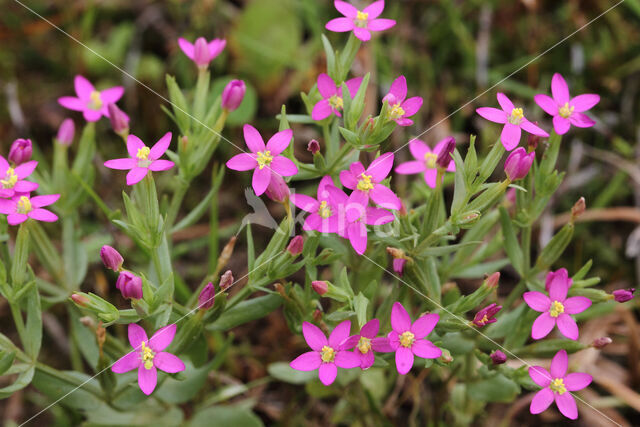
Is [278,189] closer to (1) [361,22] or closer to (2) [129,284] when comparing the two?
(2) [129,284]

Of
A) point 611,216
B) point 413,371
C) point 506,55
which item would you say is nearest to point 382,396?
point 413,371

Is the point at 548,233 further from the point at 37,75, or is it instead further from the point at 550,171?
the point at 37,75

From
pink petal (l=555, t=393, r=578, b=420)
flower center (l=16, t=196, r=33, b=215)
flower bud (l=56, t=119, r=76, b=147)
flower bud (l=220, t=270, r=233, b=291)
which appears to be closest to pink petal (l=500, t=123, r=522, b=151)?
pink petal (l=555, t=393, r=578, b=420)

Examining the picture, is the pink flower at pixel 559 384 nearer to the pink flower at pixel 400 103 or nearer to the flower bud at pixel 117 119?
the pink flower at pixel 400 103

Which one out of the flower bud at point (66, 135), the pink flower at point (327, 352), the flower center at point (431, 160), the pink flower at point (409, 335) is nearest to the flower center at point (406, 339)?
the pink flower at point (409, 335)

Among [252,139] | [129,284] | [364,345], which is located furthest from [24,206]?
[364,345]
